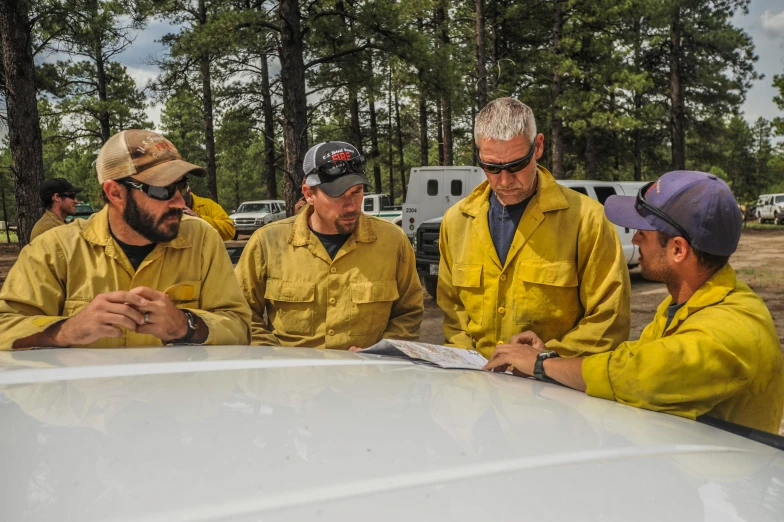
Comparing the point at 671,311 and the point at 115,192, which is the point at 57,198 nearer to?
the point at 115,192

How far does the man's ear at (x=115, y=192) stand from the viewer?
7.73 feet

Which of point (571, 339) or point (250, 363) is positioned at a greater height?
point (250, 363)

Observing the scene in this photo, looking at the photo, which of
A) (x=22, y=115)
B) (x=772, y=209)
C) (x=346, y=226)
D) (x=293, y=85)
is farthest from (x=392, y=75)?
(x=772, y=209)

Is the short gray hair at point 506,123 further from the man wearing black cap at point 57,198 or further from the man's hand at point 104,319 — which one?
the man wearing black cap at point 57,198

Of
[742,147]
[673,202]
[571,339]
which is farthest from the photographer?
[742,147]

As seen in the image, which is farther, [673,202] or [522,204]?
[522,204]

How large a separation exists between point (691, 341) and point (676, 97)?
29.6 m

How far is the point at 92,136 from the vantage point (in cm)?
2858

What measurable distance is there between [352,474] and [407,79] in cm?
1487

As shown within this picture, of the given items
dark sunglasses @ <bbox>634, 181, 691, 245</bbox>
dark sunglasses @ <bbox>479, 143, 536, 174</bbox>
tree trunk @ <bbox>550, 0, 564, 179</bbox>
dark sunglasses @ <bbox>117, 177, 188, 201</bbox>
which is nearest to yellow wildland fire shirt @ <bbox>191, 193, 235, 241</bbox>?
dark sunglasses @ <bbox>117, 177, 188, 201</bbox>

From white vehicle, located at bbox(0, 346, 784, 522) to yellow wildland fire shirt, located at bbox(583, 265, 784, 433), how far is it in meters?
0.12

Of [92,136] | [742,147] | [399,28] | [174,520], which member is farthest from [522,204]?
[742,147]

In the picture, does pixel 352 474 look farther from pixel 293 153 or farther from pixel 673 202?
pixel 293 153

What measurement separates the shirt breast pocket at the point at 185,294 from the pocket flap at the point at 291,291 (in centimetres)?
72
